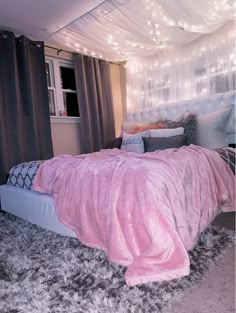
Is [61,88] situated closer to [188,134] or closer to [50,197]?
[188,134]

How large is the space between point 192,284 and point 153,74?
3186 millimetres

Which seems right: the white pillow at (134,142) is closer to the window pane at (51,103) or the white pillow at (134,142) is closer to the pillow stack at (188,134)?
the pillow stack at (188,134)

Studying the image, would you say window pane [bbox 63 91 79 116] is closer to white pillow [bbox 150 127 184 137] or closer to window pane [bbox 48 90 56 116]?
window pane [bbox 48 90 56 116]

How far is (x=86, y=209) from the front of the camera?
1.62 meters

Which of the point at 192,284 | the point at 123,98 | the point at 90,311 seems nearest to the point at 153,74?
the point at 123,98

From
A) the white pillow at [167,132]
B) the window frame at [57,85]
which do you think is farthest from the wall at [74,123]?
the white pillow at [167,132]

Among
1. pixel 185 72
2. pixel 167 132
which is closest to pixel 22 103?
pixel 167 132

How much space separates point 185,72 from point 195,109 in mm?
600

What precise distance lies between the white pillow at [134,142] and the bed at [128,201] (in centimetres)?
84

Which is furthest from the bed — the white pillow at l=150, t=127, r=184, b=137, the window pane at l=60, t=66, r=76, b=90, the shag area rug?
the window pane at l=60, t=66, r=76, b=90

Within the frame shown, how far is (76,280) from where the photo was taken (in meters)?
1.42

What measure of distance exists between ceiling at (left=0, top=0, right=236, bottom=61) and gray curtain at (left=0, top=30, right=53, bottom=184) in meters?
0.23

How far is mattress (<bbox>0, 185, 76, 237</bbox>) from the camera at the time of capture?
6.33 feet

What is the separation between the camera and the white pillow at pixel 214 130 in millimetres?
2773
